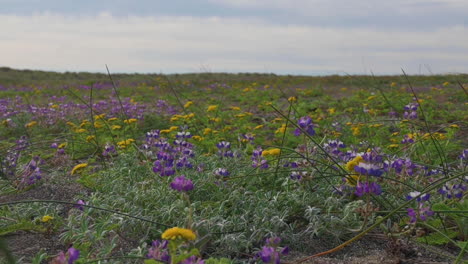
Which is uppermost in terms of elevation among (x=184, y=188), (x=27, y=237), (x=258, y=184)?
(x=184, y=188)

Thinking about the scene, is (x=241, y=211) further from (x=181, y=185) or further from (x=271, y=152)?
(x=271, y=152)

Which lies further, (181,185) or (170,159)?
(170,159)


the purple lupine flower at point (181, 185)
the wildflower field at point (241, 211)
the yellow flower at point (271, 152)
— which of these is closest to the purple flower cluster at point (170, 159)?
the wildflower field at point (241, 211)

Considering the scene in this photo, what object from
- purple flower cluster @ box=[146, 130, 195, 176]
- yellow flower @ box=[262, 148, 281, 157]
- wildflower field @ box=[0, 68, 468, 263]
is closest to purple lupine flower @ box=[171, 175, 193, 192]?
wildflower field @ box=[0, 68, 468, 263]

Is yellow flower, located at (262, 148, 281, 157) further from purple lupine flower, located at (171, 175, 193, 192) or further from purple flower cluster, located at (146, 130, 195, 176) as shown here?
purple lupine flower, located at (171, 175, 193, 192)

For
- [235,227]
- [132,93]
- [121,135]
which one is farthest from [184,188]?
[132,93]

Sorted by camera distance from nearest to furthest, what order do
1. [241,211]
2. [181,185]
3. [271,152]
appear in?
1. [181,185]
2. [241,211]
3. [271,152]

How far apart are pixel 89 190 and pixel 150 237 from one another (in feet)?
4.58

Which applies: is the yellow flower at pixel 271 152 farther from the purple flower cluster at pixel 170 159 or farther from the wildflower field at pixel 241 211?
the purple flower cluster at pixel 170 159

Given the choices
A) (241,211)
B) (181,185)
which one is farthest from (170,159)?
(181,185)

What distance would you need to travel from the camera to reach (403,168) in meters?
3.57

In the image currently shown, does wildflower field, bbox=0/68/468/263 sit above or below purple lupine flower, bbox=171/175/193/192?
below

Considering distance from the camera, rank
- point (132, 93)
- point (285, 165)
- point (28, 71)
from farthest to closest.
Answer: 1. point (28, 71)
2. point (132, 93)
3. point (285, 165)

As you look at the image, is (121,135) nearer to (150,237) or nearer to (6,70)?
(150,237)
